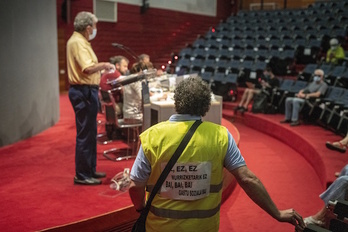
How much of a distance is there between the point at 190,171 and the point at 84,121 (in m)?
1.85

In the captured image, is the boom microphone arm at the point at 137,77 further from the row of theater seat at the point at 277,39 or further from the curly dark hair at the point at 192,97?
the row of theater seat at the point at 277,39

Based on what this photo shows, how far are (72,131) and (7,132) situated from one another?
1043 millimetres

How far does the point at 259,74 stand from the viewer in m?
8.89

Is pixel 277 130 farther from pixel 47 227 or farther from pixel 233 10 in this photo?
pixel 233 10

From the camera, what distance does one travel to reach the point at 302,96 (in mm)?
6652

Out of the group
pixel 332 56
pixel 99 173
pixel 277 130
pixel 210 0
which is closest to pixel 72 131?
pixel 99 173

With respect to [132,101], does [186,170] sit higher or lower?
higher

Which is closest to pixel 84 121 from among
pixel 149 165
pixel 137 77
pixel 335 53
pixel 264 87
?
pixel 137 77

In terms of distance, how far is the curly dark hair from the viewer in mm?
1724

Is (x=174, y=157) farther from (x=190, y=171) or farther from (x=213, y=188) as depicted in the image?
(x=213, y=188)

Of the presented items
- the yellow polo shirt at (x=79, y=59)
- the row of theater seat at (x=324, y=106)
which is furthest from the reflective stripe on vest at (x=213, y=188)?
the row of theater seat at (x=324, y=106)

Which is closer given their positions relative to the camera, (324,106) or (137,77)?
(137,77)

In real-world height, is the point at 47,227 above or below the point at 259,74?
below

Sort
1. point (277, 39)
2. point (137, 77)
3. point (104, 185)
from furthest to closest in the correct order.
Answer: point (277, 39)
point (137, 77)
point (104, 185)
